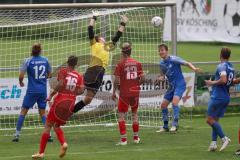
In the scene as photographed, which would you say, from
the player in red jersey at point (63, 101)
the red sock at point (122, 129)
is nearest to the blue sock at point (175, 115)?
the red sock at point (122, 129)

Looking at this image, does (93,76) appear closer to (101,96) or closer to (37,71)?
(101,96)

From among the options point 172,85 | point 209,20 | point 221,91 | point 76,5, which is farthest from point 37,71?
point 209,20

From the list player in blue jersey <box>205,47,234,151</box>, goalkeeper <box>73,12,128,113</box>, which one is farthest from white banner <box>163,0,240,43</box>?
player in blue jersey <box>205,47,234,151</box>

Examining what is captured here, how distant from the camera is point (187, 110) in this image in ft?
73.3

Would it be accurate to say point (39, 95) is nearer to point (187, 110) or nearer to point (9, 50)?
point (9, 50)

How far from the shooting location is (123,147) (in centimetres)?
1681

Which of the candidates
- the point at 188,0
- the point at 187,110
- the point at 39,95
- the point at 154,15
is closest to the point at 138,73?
the point at 39,95

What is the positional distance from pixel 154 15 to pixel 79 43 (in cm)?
219

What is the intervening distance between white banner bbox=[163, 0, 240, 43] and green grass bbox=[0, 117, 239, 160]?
2061 centimetres

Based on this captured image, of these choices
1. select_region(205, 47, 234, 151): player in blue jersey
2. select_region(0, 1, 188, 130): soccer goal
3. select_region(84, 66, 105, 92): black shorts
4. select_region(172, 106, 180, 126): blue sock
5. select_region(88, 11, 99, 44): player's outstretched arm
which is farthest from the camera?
select_region(0, 1, 188, 130): soccer goal

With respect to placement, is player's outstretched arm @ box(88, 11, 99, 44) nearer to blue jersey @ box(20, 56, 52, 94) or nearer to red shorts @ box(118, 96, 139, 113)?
blue jersey @ box(20, 56, 52, 94)

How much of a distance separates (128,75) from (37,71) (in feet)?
6.76

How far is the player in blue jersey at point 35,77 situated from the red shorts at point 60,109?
8.06 ft

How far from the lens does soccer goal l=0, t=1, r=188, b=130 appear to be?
65.5ft
